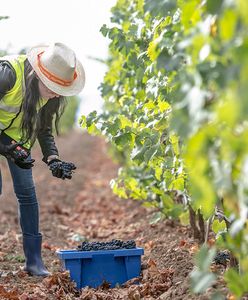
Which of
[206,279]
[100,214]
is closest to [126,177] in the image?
[100,214]

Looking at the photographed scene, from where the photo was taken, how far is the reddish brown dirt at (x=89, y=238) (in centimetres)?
407

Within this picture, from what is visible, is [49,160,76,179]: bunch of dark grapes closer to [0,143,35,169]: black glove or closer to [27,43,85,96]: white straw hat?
[0,143,35,169]: black glove

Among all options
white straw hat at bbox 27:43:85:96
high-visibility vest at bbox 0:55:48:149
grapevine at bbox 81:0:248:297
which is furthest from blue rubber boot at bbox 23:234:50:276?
grapevine at bbox 81:0:248:297

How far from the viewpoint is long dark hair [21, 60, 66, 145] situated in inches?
169

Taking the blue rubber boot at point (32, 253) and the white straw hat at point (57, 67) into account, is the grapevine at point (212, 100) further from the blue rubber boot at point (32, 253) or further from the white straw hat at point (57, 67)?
the blue rubber boot at point (32, 253)

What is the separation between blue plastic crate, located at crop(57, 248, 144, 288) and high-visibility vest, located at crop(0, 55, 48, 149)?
0.89 metres

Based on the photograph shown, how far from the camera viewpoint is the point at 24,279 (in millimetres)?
4637

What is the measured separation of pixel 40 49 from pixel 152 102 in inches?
36.2

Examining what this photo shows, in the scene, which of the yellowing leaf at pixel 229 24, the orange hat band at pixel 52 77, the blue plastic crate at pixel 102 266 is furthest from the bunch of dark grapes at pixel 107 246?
the yellowing leaf at pixel 229 24

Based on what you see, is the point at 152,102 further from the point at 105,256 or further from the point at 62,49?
the point at 105,256

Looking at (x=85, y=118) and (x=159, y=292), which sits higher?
(x=85, y=118)

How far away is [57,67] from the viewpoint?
169 inches

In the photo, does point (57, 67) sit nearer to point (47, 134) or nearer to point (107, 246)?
point (47, 134)

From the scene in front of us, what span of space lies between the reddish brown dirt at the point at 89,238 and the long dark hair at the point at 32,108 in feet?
3.12
